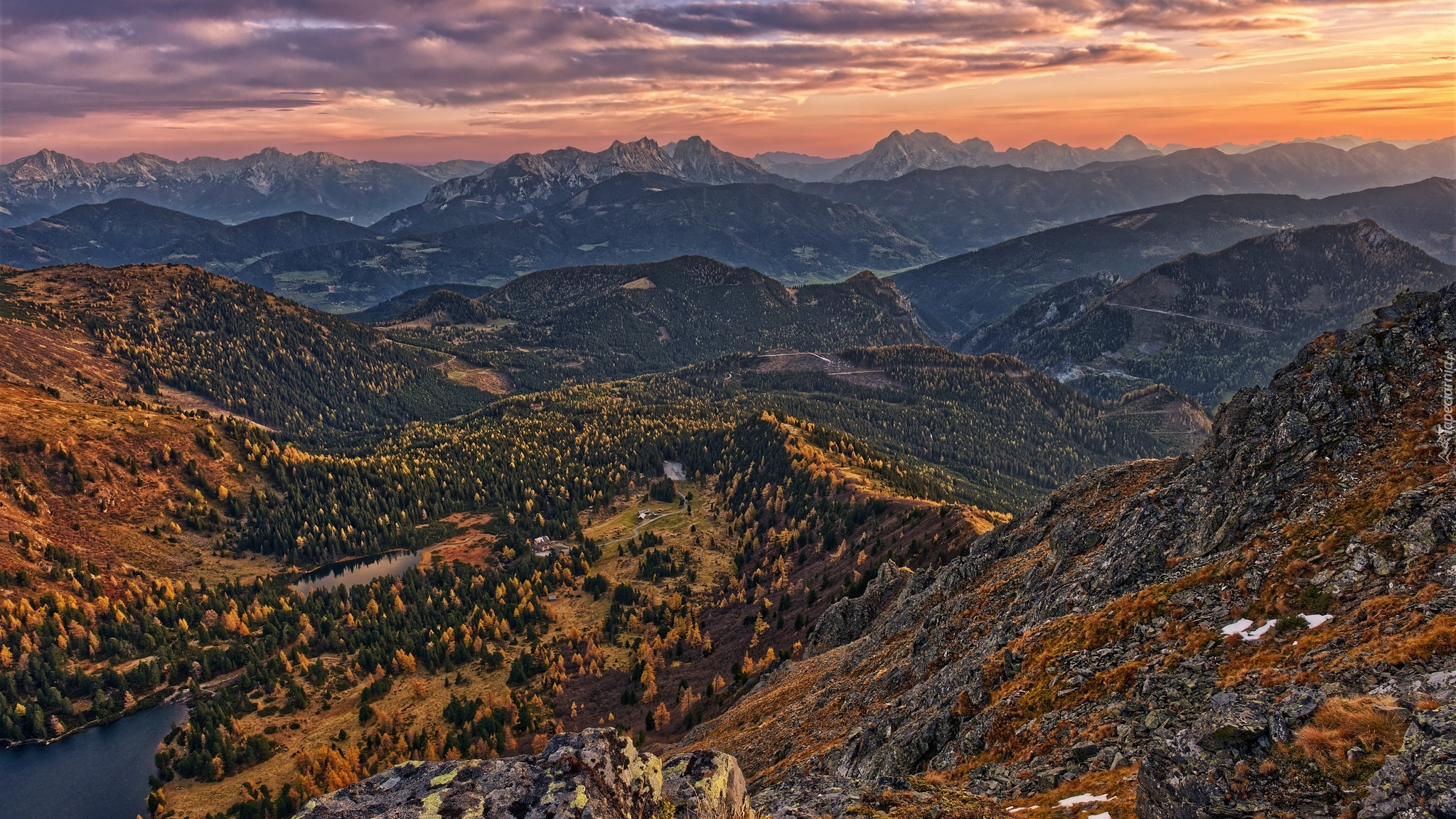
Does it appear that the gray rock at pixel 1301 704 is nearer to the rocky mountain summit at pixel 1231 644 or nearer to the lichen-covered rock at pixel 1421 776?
the rocky mountain summit at pixel 1231 644

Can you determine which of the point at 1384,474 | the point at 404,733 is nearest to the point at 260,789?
the point at 404,733

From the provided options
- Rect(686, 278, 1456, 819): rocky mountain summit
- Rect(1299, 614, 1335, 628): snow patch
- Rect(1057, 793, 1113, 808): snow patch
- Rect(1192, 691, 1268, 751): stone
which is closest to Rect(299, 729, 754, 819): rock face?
Rect(686, 278, 1456, 819): rocky mountain summit

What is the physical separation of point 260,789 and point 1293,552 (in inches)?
6642

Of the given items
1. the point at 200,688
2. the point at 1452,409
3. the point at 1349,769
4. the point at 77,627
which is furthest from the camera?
the point at 77,627

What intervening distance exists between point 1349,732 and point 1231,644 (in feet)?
51.5

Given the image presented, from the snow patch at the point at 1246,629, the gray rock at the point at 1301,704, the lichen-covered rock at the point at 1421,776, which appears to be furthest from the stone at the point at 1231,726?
the snow patch at the point at 1246,629

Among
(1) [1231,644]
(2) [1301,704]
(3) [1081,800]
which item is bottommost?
(3) [1081,800]

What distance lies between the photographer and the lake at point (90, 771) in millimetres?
140375

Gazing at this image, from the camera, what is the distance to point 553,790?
1235 inches

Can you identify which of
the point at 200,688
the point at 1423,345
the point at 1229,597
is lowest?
the point at 200,688

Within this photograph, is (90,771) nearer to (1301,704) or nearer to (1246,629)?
(1246,629)

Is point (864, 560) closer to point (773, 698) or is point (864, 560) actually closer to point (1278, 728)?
point (773, 698)

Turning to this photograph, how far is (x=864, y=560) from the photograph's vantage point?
182m

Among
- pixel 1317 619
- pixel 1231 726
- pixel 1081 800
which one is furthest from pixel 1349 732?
pixel 1317 619
